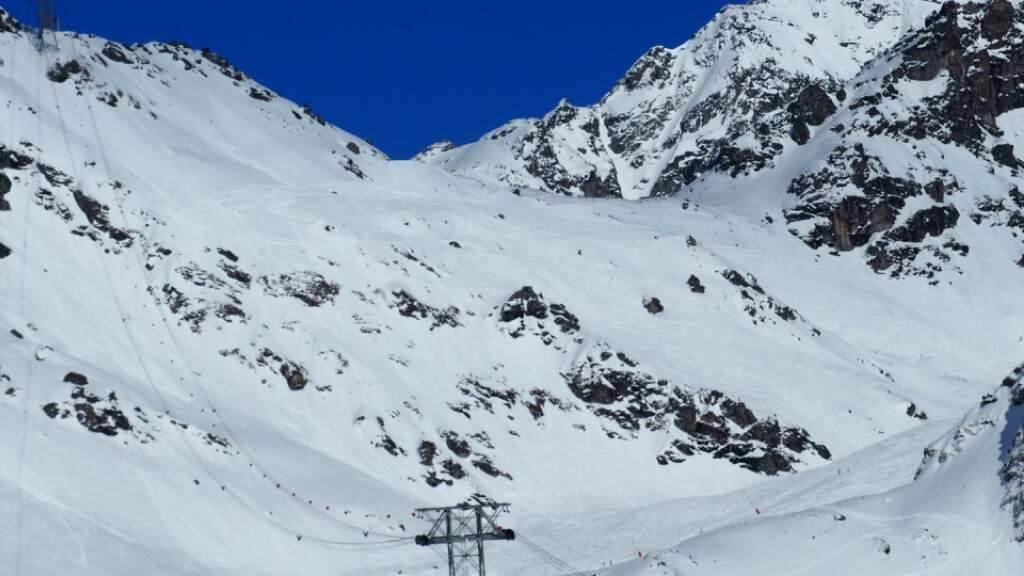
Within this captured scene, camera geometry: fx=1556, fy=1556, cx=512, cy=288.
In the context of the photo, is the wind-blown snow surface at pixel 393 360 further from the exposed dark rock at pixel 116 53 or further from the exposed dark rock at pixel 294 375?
the exposed dark rock at pixel 116 53

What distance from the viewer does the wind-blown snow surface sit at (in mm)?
72125

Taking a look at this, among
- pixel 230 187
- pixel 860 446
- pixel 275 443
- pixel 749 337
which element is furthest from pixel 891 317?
pixel 275 443

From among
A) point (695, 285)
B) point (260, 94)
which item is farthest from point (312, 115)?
point (695, 285)

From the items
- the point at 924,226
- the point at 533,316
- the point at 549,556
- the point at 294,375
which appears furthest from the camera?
the point at 924,226

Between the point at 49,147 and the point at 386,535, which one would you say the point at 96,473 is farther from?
the point at 49,147

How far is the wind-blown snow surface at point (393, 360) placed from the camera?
7212 centimetres

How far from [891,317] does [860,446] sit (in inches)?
1227

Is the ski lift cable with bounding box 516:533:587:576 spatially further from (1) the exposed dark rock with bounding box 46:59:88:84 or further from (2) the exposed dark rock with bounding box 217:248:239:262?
(1) the exposed dark rock with bounding box 46:59:88:84

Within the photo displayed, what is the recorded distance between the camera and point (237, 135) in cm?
13450

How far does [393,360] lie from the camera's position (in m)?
97.8

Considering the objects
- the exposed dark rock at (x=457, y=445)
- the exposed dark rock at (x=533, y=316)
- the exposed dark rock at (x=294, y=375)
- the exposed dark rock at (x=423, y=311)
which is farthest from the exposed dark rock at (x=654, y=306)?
the exposed dark rock at (x=294, y=375)

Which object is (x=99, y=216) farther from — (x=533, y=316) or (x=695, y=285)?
(x=695, y=285)

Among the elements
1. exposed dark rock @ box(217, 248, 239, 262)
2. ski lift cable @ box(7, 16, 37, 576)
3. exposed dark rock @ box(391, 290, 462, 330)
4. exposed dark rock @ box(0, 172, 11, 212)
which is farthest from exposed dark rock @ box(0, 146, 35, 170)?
exposed dark rock @ box(391, 290, 462, 330)

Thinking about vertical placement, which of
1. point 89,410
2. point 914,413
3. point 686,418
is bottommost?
point 89,410
